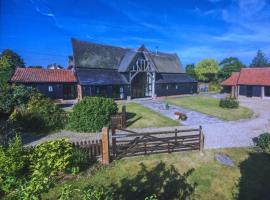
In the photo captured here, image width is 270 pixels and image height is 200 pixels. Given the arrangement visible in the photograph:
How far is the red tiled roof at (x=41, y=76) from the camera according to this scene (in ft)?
96.7

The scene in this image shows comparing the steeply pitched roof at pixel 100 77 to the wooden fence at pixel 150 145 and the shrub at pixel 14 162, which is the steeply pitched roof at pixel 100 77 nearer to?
the wooden fence at pixel 150 145

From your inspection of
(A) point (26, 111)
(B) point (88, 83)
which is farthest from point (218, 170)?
(B) point (88, 83)

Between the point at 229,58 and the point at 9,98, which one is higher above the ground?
the point at 229,58

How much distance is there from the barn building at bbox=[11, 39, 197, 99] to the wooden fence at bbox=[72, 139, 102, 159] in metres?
20.8

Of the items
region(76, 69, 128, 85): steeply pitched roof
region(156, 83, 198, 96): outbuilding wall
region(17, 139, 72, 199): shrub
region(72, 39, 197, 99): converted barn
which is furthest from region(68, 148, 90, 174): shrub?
region(156, 83, 198, 96): outbuilding wall

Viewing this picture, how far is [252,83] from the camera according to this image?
37.5 metres

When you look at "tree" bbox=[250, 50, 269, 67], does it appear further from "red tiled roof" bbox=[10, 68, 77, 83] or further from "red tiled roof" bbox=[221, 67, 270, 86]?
"red tiled roof" bbox=[10, 68, 77, 83]

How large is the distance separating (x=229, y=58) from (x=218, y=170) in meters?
67.9

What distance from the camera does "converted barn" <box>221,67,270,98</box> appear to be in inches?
1438

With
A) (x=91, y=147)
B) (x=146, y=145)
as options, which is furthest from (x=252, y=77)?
(x=91, y=147)

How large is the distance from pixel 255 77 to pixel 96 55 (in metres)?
30.0

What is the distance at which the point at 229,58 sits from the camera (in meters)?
69.3

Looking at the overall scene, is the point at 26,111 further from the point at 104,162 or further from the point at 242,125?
the point at 242,125

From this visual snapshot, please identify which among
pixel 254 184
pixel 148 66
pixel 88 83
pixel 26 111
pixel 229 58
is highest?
pixel 229 58
